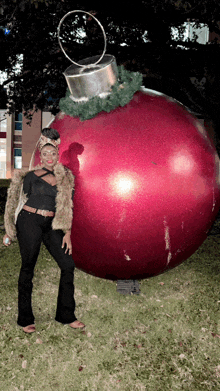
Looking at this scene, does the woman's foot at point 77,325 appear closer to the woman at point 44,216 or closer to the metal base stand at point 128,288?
→ the woman at point 44,216

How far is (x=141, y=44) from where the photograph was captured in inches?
384

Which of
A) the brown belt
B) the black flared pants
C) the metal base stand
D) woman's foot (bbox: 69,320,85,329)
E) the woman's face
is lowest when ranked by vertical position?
the metal base stand

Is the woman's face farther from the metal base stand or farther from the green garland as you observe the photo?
the metal base stand

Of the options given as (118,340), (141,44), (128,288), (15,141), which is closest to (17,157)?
(15,141)

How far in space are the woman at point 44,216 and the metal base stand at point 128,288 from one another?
42.1 inches

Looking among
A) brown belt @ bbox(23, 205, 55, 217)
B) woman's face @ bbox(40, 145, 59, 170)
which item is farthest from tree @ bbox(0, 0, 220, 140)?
brown belt @ bbox(23, 205, 55, 217)

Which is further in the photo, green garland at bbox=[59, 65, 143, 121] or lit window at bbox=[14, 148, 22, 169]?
lit window at bbox=[14, 148, 22, 169]

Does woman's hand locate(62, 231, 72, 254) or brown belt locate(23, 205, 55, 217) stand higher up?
brown belt locate(23, 205, 55, 217)

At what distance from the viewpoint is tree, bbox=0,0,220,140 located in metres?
8.53

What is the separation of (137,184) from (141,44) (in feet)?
23.7

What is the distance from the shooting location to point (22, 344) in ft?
12.9

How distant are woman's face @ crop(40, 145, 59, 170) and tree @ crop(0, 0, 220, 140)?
5.08m

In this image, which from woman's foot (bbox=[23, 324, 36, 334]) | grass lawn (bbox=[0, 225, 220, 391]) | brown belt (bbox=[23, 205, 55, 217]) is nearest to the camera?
grass lawn (bbox=[0, 225, 220, 391])

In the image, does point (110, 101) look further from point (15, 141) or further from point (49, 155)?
point (15, 141)
